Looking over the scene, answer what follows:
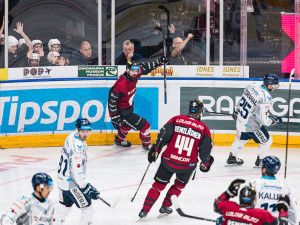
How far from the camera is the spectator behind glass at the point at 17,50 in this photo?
38.0 feet

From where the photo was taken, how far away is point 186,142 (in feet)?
24.4

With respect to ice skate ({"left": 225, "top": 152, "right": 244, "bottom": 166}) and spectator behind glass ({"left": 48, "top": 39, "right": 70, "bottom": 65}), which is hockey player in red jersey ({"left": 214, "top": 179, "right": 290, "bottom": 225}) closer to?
ice skate ({"left": 225, "top": 152, "right": 244, "bottom": 166})

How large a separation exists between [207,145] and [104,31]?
4.97 m

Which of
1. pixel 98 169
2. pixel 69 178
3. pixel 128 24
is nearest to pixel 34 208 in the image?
pixel 69 178

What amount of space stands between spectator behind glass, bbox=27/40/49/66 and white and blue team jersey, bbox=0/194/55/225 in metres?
6.41

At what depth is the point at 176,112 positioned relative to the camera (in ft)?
38.7

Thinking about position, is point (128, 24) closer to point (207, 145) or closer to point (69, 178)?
point (207, 145)

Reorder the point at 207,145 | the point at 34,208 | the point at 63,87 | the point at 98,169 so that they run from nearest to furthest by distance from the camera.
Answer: the point at 34,208 → the point at 207,145 → the point at 98,169 → the point at 63,87

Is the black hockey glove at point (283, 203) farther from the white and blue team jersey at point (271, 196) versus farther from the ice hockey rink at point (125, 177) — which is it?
the ice hockey rink at point (125, 177)

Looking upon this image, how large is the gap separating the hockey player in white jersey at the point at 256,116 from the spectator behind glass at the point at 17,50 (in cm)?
374

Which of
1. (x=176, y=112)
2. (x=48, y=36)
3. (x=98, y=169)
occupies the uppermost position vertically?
(x=48, y=36)

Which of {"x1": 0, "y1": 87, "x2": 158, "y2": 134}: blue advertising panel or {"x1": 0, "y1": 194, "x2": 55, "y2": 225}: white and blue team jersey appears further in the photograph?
{"x1": 0, "y1": 87, "x2": 158, "y2": 134}: blue advertising panel

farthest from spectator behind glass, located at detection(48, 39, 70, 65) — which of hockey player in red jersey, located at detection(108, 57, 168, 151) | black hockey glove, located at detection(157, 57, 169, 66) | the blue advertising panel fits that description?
black hockey glove, located at detection(157, 57, 169, 66)

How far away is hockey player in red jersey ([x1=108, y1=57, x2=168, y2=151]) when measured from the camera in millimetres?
10921
